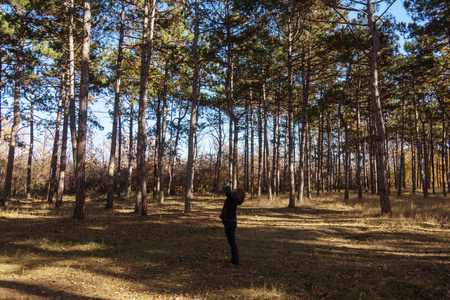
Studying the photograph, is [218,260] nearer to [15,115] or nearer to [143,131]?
[143,131]

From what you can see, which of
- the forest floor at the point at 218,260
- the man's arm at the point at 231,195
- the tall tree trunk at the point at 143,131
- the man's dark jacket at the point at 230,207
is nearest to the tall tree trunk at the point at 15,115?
the forest floor at the point at 218,260

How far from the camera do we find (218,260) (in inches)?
267

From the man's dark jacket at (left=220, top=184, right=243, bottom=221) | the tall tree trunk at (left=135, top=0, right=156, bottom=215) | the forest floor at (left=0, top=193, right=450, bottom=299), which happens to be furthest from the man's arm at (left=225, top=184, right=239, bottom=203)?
the tall tree trunk at (left=135, top=0, right=156, bottom=215)

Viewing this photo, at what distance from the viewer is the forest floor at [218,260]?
16.0 ft

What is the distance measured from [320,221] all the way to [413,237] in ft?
13.7

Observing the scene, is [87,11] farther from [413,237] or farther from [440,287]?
[413,237]

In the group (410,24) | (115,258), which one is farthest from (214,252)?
(410,24)

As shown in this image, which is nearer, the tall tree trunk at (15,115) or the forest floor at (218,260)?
the forest floor at (218,260)

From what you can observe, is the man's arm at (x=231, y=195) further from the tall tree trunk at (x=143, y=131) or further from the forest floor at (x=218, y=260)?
the tall tree trunk at (x=143, y=131)

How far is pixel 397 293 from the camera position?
4.71 m

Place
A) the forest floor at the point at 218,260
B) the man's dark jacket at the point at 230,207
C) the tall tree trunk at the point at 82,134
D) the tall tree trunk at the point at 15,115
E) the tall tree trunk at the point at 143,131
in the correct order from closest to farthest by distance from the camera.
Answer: the forest floor at the point at 218,260
the man's dark jacket at the point at 230,207
the tall tree trunk at the point at 82,134
the tall tree trunk at the point at 143,131
the tall tree trunk at the point at 15,115

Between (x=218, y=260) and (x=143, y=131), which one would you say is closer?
(x=218, y=260)

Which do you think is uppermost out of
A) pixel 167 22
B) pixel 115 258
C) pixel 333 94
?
pixel 167 22

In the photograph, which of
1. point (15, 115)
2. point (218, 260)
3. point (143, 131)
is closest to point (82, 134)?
point (143, 131)
